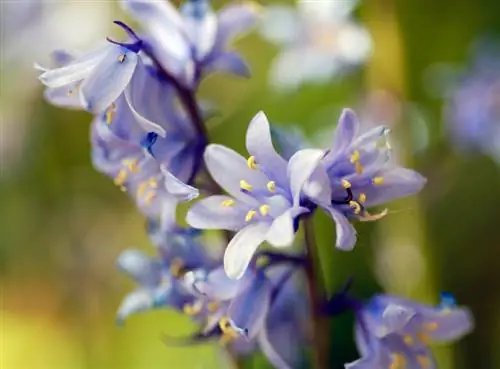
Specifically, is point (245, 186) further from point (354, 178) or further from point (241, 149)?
point (241, 149)

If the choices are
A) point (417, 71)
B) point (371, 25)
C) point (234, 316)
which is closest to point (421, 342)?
point (234, 316)

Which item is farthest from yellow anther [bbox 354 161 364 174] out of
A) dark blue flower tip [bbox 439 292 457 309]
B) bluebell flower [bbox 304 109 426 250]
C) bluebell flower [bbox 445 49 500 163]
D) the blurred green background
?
bluebell flower [bbox 445 49 500 163]

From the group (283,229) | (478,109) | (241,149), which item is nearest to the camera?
(283,229)

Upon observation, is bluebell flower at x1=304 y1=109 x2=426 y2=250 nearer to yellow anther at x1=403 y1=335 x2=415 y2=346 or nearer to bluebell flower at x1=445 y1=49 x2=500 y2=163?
yellow anther at x1=403 y1=335 x2=415 y2=346

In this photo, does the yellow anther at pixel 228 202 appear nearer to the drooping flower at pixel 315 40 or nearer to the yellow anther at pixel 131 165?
the yellow anther at pixel 131 165

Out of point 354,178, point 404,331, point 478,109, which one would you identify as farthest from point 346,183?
point 478,109

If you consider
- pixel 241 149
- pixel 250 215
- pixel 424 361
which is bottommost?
pixel 241 149

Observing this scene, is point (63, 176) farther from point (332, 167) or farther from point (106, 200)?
point (332, 167)
